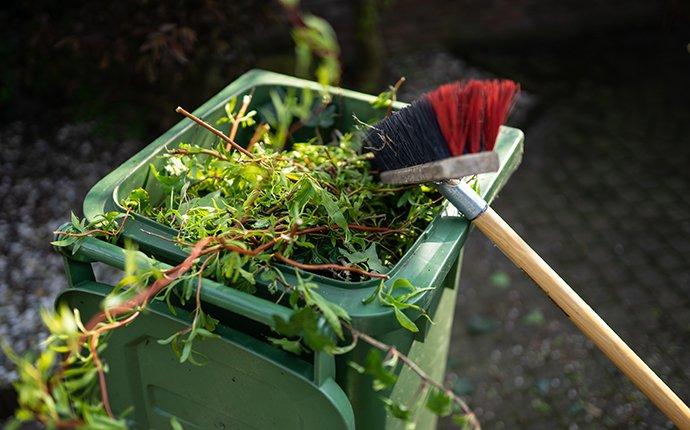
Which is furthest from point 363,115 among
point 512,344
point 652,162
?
point 652,162

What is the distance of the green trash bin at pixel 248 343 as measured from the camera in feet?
5.27

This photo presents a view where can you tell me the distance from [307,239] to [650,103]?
12.2 feet

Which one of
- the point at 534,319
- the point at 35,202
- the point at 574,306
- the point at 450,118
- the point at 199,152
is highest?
the point at 450,118

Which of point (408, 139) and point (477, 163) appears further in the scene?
point (408, 139)

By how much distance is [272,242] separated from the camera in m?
1.63

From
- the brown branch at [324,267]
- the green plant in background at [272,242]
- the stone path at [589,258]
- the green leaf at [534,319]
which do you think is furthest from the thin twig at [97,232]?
the green leaf at [534,319]

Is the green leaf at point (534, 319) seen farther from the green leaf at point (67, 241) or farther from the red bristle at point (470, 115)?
the green leaf at point (67, 241)

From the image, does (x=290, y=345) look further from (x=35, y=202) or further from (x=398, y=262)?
(x=35, y=202)

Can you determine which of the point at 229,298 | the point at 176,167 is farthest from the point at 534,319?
the point at 229,298

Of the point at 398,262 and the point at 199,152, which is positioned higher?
the point at 199,152

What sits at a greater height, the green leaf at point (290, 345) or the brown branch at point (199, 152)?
the brown branch at point (199, 152)

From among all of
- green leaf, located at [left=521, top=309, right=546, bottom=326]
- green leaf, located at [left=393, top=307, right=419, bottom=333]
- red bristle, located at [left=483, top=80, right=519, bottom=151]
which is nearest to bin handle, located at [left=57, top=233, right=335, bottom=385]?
green leaf, located at [left=393, top=307, right=419, bottom=333]

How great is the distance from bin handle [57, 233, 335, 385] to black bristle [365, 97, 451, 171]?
50cm

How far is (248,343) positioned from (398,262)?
36 cm
